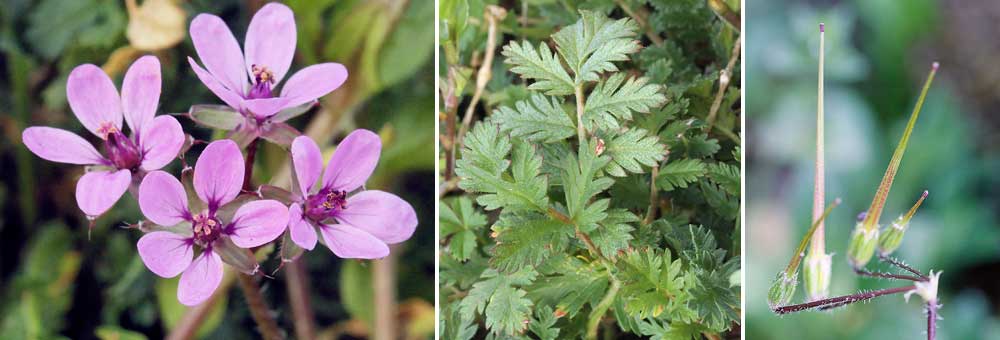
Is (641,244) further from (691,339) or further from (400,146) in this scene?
(400,146)

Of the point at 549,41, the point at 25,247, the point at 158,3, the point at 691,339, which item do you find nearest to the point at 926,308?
the point at 691,339

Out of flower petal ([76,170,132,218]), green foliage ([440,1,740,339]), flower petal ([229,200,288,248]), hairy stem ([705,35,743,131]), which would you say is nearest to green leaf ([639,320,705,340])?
green foliage ([440,1,740,339])

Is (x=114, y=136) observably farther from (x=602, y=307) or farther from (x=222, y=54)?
(x=602, y=307)

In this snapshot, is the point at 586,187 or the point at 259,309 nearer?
the point at 586,187

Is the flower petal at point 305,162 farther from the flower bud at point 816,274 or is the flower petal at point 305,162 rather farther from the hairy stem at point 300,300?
the flower bud at point 816,274

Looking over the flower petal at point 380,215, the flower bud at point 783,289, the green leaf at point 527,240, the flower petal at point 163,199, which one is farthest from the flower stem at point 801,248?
the flower petal at point 163,199

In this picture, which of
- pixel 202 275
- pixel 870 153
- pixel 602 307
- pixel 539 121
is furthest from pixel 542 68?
pixel 870 153
